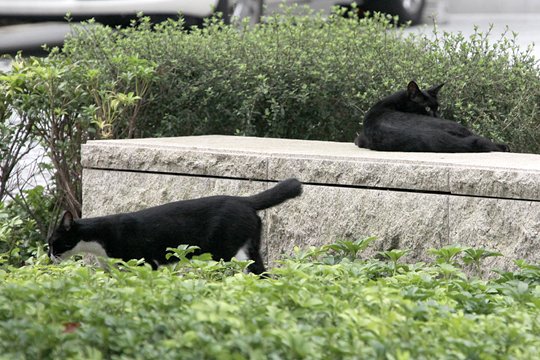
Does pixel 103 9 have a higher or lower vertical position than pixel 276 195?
higher

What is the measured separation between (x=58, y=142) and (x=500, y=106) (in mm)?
3562

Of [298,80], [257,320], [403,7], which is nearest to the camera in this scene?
[257,320]

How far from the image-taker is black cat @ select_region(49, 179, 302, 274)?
5.52 m

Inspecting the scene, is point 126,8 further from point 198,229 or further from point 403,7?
point 198,229

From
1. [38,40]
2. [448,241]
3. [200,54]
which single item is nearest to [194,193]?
[448,241]

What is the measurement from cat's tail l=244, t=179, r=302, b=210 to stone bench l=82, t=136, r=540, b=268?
35 centimetres

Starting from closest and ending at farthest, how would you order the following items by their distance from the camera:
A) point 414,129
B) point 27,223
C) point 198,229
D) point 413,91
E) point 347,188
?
point 198,229 < point 347,188 < point 414,129 < point 413,91 < point 27,223

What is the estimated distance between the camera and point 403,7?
11.1 m

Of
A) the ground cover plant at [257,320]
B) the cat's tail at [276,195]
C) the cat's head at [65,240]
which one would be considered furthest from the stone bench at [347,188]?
the ground cover plant at [257,320]

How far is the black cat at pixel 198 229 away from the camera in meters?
5.52

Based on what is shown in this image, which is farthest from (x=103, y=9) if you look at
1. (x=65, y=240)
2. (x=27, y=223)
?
(x=65, y=240)

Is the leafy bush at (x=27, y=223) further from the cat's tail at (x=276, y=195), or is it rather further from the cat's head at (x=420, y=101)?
the cat's head at (x=420, y=101)

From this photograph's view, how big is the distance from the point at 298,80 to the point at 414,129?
196 centimetres

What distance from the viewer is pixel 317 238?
5.93 meters
